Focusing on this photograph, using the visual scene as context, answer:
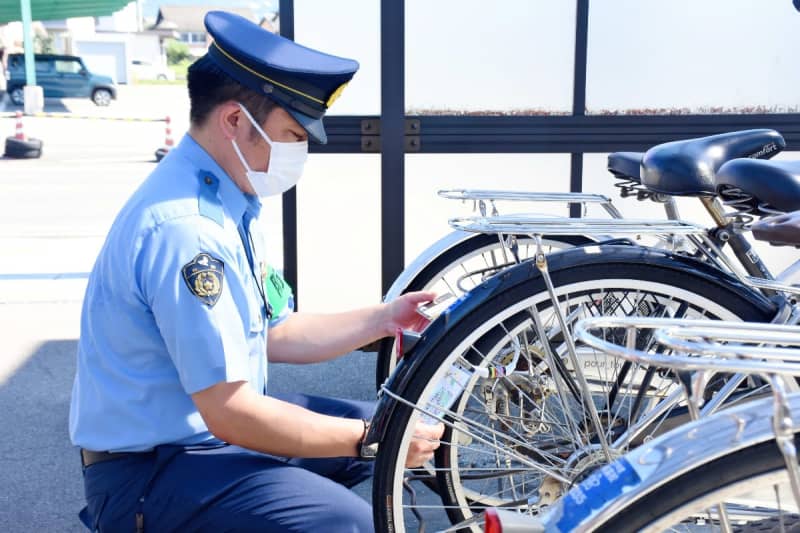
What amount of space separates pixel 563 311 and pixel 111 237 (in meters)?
1.03

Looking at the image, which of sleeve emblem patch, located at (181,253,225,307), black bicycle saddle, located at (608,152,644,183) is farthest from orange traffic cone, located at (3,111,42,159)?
sleeve emblem patch, located at (181,253,225,307)

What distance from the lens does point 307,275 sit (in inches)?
177

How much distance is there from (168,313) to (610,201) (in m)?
1.48

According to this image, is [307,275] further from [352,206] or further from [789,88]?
[789,88]

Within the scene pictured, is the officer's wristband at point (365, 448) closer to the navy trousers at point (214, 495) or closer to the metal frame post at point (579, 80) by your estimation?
the navy trousers at point (214, 495)

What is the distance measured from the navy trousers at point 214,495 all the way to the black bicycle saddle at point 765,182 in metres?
1.16

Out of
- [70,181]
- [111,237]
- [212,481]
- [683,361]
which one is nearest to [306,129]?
[111,237]

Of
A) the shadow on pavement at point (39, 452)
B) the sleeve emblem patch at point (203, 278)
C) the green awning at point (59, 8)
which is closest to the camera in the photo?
the sleeve emblem patch at point (203, 278)

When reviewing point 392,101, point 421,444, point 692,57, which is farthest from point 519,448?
point 692,57

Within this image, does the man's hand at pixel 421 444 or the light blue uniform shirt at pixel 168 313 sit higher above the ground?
the light blue uniform shirt at pixel 168 313

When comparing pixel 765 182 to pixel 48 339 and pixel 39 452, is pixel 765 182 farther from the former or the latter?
pixel 48 339

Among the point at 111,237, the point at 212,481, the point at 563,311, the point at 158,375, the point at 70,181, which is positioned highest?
the point at 111,237

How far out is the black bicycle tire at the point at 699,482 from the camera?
4.01 ft

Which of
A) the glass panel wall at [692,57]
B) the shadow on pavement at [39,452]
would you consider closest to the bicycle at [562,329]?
the shadow on pavement at [39,452]
